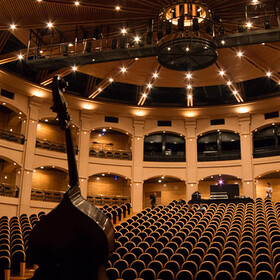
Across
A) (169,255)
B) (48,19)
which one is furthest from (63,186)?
(169,255)

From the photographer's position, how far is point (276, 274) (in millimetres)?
A: 6445

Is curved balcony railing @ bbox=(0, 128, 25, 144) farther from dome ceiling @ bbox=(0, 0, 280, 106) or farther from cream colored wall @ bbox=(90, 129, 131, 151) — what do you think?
cream colored wall @ bbox=(90, 129, 131, 151)

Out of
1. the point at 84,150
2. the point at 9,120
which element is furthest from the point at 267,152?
the point at 9,120

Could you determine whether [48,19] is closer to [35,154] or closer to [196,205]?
[35,154]

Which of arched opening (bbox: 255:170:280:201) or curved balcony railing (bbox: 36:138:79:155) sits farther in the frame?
arched opening (bbox: 255:170:280:201)

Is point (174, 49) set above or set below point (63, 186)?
above

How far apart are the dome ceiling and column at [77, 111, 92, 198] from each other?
150cm

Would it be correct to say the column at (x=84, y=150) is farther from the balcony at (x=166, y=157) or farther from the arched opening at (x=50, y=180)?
the balcony at (x=166, y=157)

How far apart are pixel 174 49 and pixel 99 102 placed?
922 centimetres

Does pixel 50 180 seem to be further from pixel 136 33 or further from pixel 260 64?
pixel 260 64

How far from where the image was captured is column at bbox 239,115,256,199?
68.6ft

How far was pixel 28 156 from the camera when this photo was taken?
61.6 feet

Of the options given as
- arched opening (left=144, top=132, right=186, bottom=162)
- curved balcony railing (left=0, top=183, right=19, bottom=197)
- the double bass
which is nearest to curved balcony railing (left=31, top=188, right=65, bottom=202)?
curved balcony railing (left=0, top=183, right=19, bottom=197)

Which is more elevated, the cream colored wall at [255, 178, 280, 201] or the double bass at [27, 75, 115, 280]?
the cream colored wall at [255, 178, 280, 201]
